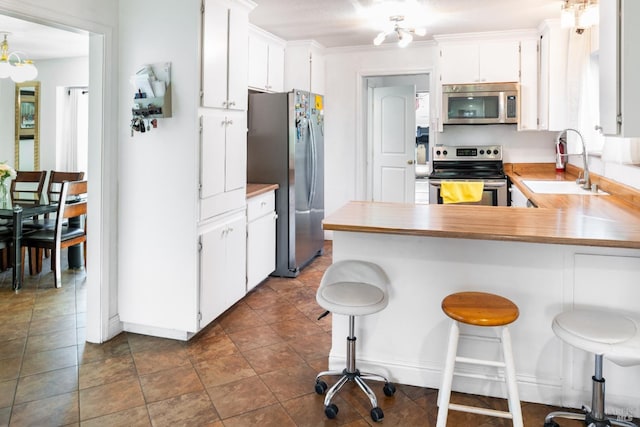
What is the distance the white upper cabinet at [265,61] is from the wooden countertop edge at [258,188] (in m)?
1.00

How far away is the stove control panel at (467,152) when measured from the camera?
5.08 m

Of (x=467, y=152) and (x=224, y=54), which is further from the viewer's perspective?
(x=467, y=152)

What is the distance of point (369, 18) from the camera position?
4238 millimetres

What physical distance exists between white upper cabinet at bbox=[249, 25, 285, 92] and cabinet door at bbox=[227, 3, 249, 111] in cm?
99

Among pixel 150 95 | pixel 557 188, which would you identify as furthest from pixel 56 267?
pixel 557 188

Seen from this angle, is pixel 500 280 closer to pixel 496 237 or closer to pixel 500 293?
pixel 500 293

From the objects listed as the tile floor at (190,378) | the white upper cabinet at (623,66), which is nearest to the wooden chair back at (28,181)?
the tile floor at (190,378)

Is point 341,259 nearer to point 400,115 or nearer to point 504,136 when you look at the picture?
point 504,136

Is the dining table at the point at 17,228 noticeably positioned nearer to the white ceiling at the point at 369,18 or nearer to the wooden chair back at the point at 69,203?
the wooden chair back at the point at 69,203

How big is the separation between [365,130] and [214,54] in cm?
297

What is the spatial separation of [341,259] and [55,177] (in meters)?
4.33

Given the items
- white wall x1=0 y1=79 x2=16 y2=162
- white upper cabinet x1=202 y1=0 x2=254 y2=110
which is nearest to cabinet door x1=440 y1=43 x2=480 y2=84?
white upper cabinet x1=202 y1=0 x2=254 y2=110

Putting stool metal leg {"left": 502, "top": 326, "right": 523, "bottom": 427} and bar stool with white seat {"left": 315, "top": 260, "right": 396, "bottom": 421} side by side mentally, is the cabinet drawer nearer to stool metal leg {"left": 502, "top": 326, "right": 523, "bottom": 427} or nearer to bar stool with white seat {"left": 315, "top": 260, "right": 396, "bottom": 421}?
bar stool with white seat {"left": 315, "top": 260, "right": 396, "bottom": 421}

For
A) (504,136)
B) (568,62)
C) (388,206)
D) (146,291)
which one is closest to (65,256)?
(146,291)
